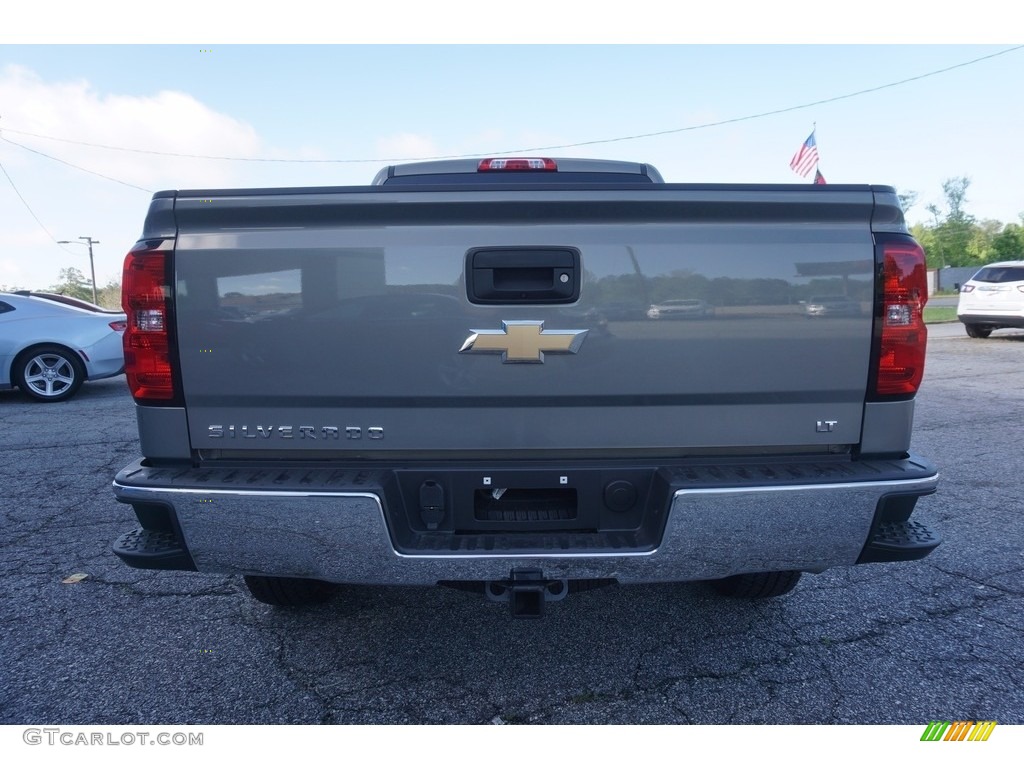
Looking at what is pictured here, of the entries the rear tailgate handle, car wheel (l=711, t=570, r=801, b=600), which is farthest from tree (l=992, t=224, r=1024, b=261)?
the rear tailgate handle

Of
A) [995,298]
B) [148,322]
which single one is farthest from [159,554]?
[995,298]

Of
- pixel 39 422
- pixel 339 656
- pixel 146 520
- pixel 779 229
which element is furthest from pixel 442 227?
pixel 39 422

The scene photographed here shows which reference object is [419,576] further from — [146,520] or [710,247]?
Result: [710,247]

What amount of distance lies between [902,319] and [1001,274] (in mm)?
14419

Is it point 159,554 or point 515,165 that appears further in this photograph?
point 515,165

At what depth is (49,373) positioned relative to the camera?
844cm

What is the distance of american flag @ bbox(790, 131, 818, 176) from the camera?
17.0 meters

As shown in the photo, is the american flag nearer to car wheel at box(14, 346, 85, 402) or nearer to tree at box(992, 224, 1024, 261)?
car wheel at box(14, 346, 85, 402)

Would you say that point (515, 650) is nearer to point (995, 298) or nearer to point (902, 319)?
point (902, 319)

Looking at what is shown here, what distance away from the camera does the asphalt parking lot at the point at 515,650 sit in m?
2.30

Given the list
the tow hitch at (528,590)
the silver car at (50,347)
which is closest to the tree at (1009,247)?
the silver car at (50,347)

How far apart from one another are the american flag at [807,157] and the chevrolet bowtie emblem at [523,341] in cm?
1734

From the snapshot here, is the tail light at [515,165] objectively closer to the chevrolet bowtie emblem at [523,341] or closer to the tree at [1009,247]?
the chevrolet bowtie emblem at [523,341]

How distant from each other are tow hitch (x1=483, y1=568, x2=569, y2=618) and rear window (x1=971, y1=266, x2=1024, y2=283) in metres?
15.0
